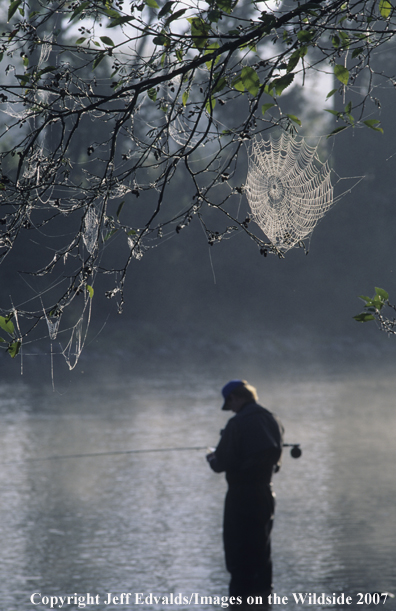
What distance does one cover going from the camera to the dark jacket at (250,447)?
5.51 metres

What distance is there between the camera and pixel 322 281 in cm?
3566

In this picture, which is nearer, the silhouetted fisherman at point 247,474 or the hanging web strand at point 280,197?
the hanging web strand at point 280,197

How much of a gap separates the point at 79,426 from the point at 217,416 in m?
3.09

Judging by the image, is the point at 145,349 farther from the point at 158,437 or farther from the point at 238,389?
the point at 238,389

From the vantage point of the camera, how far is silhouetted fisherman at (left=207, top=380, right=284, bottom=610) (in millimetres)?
5531

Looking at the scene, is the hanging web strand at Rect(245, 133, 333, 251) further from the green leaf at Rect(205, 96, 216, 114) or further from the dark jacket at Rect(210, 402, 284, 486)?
the green leaf at Rect(205, 96, 216, 114)

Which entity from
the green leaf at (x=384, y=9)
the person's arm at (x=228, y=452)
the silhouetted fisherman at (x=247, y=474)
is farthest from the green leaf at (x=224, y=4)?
the person's arm at (x=228, y=452)

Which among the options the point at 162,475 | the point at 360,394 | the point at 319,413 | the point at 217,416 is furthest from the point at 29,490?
the point at 360,394

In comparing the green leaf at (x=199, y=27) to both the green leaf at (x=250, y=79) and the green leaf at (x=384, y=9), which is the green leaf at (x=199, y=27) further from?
the green leaf at (x=384, y=9)

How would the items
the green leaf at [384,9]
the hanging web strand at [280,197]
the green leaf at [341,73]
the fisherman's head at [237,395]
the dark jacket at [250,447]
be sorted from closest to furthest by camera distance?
the green leaf at [341,73] → the green leaf at [384,9] → the hanging web strand at [280,197] → the dark jacket at [250,447] → the fisherman's head at [237,395]

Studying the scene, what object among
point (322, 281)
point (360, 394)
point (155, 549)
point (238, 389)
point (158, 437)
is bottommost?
point (155, 549)

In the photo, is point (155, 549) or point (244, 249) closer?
point (155, 549)

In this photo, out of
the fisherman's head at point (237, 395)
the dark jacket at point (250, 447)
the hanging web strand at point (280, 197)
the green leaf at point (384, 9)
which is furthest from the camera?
the fisherman's head at point (237, 395)

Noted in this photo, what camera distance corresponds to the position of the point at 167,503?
9289 mm
